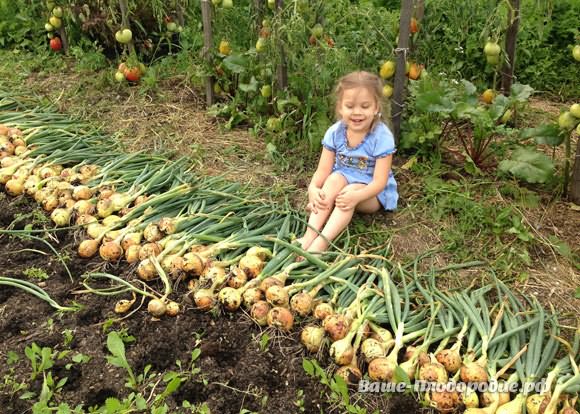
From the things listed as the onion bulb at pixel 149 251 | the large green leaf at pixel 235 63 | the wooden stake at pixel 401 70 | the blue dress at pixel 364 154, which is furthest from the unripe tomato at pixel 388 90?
the onion bulb at pixel 149 251

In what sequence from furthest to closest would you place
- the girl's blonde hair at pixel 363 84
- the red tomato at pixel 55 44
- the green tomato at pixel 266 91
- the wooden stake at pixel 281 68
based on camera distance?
1. the red tomato at pixel 55 44
2. the green tomato at pixel 266 91
3. the wooden stake at pixel 281 68
4. the girl's blonde hair at pixel 363 84

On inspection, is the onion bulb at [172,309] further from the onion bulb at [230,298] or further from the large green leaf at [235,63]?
the large green leaf at [235,63]

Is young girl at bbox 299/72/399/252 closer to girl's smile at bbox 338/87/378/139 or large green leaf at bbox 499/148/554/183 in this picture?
girl's smile at bbox 338/87/378/139

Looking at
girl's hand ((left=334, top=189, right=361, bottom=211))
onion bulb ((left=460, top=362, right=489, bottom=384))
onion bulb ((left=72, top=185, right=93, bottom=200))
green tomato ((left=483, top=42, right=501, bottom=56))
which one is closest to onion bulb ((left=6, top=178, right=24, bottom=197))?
onion bulb ((left=72, top=185, right=93, bottom=200))

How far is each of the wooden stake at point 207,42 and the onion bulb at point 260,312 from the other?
2.17 m

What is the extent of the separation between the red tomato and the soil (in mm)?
2894

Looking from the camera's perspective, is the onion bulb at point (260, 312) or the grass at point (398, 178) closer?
the onion bulb at point (260, 312)

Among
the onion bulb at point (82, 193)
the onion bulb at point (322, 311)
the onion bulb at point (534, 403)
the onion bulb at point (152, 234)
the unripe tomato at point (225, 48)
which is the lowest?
the onion bulb at point (534, 403)

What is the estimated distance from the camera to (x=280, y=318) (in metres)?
2.05

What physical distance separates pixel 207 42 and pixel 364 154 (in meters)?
1.69

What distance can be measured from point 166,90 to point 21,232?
6.25 feet

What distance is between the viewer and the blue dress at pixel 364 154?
256 centimetres

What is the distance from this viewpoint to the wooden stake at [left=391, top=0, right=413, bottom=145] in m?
2.81

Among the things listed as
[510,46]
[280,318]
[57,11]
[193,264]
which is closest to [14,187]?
[193,264]
